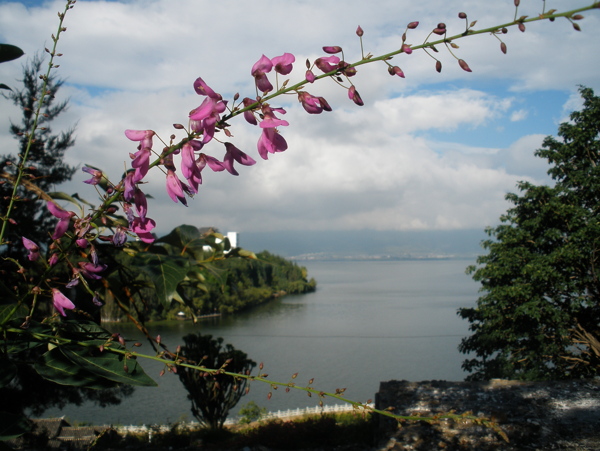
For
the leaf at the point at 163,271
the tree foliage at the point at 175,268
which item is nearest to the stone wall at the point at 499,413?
the tree foliage at the point at 175,268

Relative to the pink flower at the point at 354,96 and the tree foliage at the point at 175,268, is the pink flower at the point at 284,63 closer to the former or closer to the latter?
the pink flower at the point at 354,96

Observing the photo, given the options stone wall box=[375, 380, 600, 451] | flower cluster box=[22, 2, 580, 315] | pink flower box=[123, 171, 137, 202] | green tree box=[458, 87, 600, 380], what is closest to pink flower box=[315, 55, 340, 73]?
flower cluster box=[22, 2, 580, 315]

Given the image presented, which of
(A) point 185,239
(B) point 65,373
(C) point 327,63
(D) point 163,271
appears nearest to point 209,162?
(C) point 327,63

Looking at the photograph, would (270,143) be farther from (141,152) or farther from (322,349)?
(322,349)

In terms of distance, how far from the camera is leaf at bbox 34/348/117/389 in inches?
16.9

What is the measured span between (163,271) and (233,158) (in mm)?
355

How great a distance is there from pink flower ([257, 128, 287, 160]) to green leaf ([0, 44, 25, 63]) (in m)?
0.33

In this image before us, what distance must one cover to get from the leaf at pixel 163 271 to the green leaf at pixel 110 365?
0.74 ft

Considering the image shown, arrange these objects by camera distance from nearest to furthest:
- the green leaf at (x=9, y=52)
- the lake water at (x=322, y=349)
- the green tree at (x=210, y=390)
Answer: the green leaf at (x=9, y=52), the green tree at (x=210, y=390), the lake water at (x=322, y=349)

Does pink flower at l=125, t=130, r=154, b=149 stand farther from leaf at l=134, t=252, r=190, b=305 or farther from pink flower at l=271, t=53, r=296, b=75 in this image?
leaf at l=134, t=252, r=190, b=305

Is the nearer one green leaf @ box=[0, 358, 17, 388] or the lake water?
green leaf @ box=[0, 358, 17, 388]

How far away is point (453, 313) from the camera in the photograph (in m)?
17.8

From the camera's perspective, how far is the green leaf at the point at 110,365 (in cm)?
42

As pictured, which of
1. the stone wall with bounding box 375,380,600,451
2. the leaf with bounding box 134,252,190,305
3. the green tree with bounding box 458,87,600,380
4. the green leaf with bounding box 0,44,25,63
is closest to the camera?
the green leaf with bounding box 0,44,25,63
